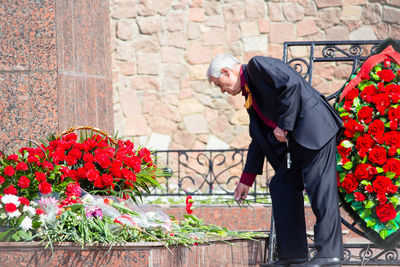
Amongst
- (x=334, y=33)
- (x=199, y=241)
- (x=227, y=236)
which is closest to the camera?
(x=199, y=241)

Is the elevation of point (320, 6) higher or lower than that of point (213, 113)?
higher

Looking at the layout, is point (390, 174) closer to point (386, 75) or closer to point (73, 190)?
point (386, 75)

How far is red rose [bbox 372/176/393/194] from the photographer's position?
4.25 metres

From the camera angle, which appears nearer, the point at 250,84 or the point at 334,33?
the point at 250,84

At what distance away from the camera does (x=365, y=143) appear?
4328 millimetres

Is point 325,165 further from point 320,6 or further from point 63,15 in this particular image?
point 320,6

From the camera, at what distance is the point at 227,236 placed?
3900 millimetres

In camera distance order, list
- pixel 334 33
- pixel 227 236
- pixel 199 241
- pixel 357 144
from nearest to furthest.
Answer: pixel 199 241, pixel 227 236, pixel 357 144, pixel 334 33

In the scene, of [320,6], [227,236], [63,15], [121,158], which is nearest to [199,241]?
[227,236]

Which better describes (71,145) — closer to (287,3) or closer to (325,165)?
(325,165)

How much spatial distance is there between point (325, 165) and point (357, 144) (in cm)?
63

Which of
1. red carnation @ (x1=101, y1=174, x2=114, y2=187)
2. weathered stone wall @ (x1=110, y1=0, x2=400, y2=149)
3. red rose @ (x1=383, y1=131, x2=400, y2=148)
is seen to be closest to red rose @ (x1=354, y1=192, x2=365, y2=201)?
red rose @ (x1=383, y1=131, x2=400, y2=148)

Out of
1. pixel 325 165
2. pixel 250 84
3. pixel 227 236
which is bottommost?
pixel 227 236

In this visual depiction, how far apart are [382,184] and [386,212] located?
19 centimetres
